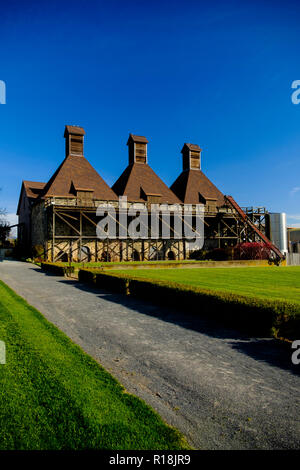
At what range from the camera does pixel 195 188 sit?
40.8 metres

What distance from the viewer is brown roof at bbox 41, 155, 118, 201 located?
32.2 metres

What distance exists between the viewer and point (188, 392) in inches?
154

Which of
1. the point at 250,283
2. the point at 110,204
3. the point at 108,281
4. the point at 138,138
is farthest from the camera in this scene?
the point at 138,138

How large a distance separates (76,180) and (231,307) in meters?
29.0

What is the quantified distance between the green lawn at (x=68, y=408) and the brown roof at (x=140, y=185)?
31.3 metres

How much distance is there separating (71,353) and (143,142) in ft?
125

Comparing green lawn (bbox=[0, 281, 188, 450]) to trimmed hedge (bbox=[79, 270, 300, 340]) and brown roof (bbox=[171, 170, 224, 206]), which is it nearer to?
trimmed hedge (bbox=[79, 270, 300, 340])

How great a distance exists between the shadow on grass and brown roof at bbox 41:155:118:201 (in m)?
24.2

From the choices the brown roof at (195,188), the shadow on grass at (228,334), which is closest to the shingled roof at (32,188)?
the brown roof at (195,188)

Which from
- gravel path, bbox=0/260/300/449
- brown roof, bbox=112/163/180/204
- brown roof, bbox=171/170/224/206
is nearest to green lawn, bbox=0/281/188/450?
gravel path, bbox=0/260/300/449

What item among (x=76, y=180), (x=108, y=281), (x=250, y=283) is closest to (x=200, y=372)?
(x=250, y=283)

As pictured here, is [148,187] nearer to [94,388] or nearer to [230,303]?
[230,303]

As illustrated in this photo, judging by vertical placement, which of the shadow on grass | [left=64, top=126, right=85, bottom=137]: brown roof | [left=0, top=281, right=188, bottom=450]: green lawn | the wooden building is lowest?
the shadow on grass

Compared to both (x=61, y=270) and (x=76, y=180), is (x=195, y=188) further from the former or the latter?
(x=61, y=270)
